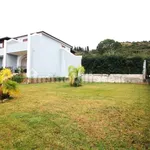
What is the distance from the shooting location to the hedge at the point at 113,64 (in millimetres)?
23317

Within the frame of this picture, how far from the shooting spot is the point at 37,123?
429 centimetres

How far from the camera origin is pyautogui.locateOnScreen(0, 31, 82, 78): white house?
19109mm

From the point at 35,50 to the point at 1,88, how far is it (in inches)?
495

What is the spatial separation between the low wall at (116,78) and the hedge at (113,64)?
3.53 ft

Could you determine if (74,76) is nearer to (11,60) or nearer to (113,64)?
(113,64)

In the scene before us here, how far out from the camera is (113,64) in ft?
80.3

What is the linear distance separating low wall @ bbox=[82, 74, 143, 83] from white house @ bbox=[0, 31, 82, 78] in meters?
3.94

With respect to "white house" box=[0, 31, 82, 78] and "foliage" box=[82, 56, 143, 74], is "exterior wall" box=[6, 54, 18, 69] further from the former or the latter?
"foliage" box=[82, 56, 143, 74]

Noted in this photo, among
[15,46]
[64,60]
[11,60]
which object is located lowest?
[11,60]

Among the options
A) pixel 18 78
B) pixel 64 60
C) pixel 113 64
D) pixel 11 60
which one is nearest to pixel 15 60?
pixel 11 60

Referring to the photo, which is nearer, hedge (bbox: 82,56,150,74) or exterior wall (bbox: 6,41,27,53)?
exterior wall (bbox: 6,41,27,53)

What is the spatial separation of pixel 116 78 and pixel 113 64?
313 centimetres

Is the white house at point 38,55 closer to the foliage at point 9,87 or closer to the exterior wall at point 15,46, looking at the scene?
the exterior wall at point 15,46

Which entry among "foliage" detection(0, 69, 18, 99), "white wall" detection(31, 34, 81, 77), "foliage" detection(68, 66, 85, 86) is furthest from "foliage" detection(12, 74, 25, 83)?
"foliage" detection(0, 69, 18, 99)
